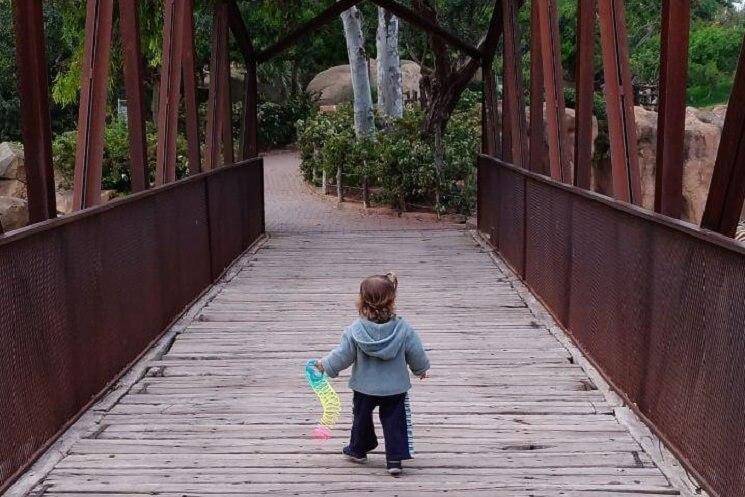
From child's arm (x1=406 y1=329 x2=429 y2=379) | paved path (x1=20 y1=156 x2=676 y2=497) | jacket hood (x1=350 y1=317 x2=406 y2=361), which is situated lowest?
paved path (x1=20 y1=156 x2=676 y2=497)

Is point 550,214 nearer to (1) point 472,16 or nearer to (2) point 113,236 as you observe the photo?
(2) point 113,236

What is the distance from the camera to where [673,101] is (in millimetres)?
5508

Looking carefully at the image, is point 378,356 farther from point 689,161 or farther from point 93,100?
point 689,161

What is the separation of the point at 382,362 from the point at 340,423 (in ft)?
3.36

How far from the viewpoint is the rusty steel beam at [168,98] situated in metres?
9.42

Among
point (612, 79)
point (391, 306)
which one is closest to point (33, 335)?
point (391, 306)

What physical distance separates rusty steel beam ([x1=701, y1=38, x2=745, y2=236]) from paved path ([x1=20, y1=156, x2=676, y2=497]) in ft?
3.97

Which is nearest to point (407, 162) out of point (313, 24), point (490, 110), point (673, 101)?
point (313, 24)

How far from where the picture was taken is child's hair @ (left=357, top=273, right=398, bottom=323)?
14.9 ft

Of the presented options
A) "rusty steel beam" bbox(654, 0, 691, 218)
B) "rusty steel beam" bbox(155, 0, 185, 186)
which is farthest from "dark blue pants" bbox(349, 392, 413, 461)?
"rusty steel beam" bbox(155, 0, 185, 186)

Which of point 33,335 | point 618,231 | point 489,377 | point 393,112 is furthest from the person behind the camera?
point 393,112

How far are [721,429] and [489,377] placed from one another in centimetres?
258

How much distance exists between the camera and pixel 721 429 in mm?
4238

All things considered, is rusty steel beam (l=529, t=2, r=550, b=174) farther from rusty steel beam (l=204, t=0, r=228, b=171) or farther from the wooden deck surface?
rusty steel beam (l=204, t=0, r=228, b=171)
